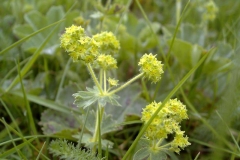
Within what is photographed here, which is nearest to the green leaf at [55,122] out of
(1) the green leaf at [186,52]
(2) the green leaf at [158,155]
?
(2) the green leaf at [158,155]

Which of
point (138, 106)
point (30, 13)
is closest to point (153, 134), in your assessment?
point (138, 106)

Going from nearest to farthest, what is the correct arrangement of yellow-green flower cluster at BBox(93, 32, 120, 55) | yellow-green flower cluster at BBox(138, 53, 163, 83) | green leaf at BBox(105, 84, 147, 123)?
yellow-green flower cluster at BBox(138, 53, 163, 83) < yellow-green flower cluster at BBox(93, 32, 120, 55) < green leaf at BBox(105, 84, 147, 123)

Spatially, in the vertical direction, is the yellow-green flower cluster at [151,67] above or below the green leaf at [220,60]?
below

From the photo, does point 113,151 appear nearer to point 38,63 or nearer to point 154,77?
point 154,77

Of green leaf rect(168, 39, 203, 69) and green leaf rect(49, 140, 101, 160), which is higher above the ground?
green leaf rect(168, 39, 203, 69)

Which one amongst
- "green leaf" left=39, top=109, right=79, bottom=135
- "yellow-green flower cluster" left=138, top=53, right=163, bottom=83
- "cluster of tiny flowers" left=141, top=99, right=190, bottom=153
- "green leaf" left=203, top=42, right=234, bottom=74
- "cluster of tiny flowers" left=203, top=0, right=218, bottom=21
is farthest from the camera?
"cluster of tiny flowers" left=203, top=0, right=218, bottom=21

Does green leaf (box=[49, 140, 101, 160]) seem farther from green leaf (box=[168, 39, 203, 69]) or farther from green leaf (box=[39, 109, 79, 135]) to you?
green leaf (box=[168, 39, 203, 69])

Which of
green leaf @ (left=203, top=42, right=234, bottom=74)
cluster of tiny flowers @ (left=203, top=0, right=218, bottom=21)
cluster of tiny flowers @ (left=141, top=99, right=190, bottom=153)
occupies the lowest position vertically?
cluster of tiny flowers @ (left=141, top=99, right=190, bottom=153)

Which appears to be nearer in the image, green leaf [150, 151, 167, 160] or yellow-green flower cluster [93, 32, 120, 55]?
green leaf [150, 151, 167, 160]

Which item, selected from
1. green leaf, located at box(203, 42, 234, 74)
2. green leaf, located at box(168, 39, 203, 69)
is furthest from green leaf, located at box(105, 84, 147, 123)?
green leaf, located at box(203, 42, 234, 74)

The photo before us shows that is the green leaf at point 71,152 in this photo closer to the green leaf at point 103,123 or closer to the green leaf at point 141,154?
the green leaf at point 141,154
